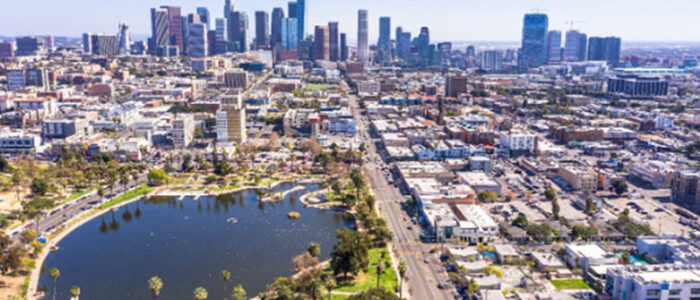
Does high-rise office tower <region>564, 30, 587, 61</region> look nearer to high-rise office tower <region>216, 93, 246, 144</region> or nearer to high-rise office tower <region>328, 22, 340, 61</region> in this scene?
high-rise office tower <region>328, 22, 340, 61</region>

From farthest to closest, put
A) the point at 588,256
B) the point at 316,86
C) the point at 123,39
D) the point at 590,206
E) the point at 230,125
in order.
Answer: the point at 123,39
the point at 316,86
the point at 230,125
the point at 590,206
the point at 588,256

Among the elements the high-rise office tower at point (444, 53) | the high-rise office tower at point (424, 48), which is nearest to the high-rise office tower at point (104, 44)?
the high-rise office tower at point (424, 48)

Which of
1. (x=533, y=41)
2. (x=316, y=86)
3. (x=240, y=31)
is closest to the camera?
(x=316, y=86)

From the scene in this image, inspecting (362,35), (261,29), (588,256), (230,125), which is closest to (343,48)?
(362,35)

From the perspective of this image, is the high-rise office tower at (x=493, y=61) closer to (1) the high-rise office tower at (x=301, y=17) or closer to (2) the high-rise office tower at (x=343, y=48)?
(2) the high-rise office tower at (x=343, y=48)

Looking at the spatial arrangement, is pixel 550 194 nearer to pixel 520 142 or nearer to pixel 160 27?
pixel 520 142
